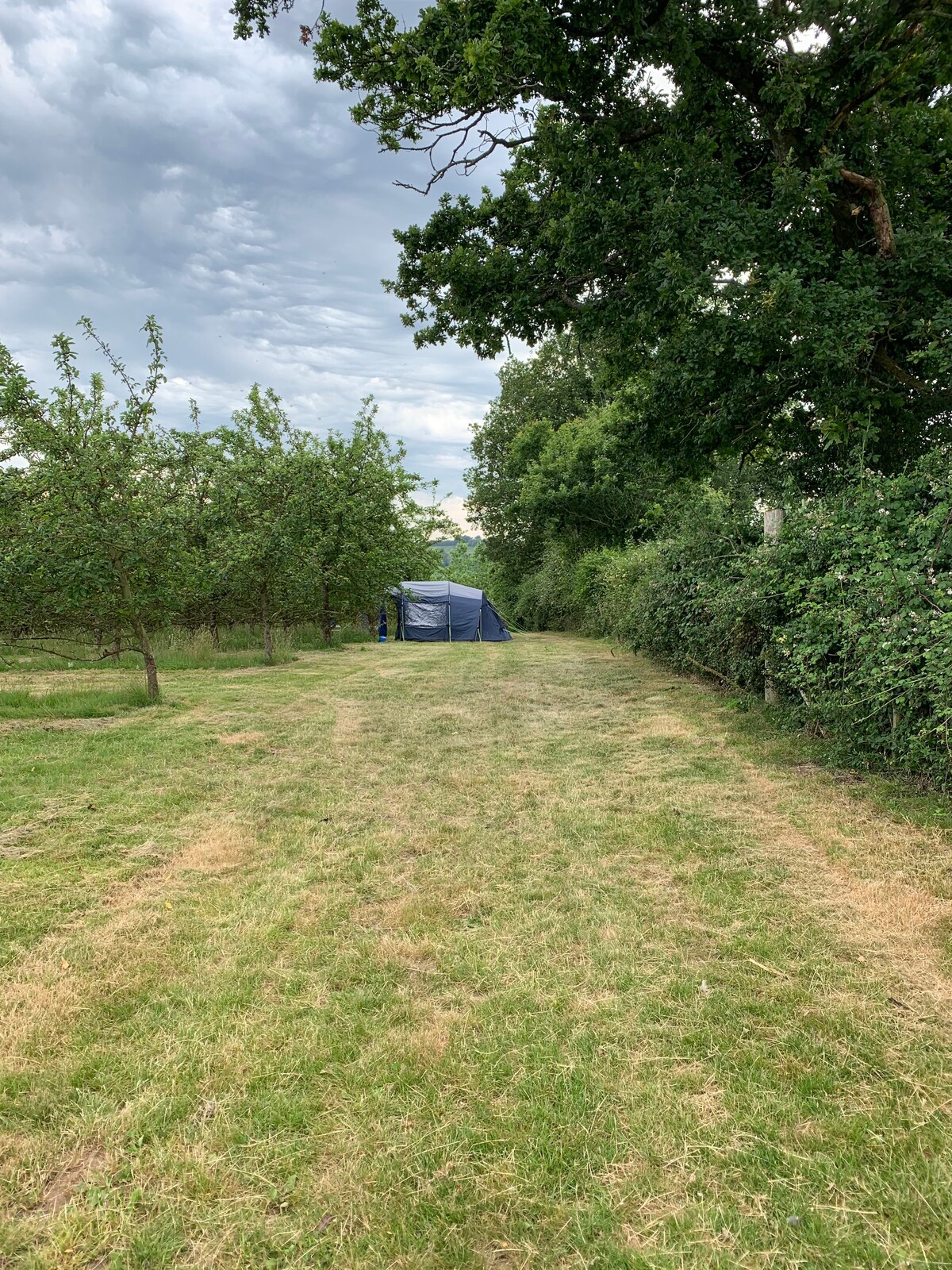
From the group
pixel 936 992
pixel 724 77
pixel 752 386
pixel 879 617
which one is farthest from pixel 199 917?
pixel 724 77

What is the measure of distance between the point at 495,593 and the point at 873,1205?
1331 inches

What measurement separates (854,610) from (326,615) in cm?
1465

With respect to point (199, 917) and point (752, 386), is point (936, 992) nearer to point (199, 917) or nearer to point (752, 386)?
point (199, 917)

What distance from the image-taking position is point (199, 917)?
106 inches

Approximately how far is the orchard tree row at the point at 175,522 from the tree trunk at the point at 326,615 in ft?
0.15

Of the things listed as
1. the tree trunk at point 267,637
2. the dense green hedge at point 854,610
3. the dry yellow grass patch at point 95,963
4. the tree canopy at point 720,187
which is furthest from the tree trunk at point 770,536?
the tree trunk at point 267,637

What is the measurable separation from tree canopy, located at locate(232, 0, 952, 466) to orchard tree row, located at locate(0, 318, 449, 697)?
4281 mm

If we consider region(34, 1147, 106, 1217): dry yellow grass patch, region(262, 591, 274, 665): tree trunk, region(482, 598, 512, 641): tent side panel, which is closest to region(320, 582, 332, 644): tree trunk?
region(262, 591, 274, 665): tree trunk

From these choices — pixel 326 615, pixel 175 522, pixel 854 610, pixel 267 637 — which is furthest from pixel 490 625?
pixel 854 610

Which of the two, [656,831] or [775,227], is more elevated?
[775,227]

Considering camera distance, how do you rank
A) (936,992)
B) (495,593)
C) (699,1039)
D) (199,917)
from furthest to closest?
(495,593)
(199,917)
(936,992)
(699,1039)

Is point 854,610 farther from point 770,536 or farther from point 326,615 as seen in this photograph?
point 326,615

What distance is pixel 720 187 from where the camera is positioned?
6.11 metres

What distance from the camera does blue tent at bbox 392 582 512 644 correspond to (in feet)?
69.2
